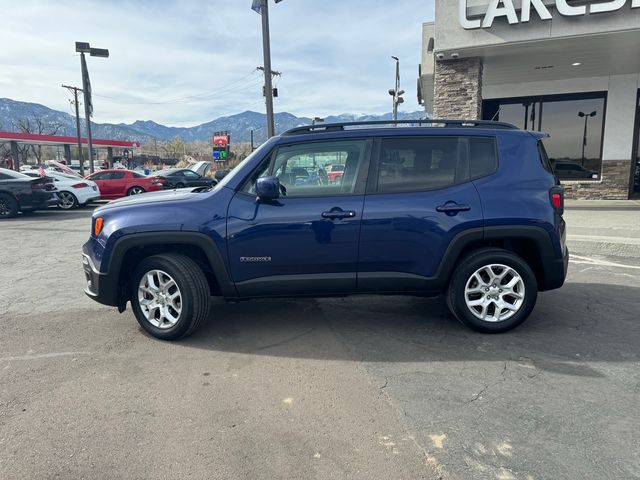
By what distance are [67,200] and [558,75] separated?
1610 centimetres

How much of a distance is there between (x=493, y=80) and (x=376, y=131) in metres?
11.8

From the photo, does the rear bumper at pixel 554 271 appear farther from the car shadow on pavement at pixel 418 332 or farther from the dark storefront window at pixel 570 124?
the dark storefront window at pixel 570 124

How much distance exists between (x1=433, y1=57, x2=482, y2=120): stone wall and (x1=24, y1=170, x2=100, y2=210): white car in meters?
11.9

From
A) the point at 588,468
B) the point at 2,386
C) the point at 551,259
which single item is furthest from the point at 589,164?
the point at 2,386

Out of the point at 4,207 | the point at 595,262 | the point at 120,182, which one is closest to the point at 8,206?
the point at 4,207

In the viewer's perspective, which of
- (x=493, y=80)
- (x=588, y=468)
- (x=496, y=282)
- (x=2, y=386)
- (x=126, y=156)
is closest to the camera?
(x=588, y=468)

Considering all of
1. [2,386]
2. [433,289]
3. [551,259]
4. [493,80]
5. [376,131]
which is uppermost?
[493,80]

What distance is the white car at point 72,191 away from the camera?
614 inches

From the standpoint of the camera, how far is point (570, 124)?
46.6 ft

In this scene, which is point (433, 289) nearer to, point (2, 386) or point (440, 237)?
point (440, 237)

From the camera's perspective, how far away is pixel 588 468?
234cm

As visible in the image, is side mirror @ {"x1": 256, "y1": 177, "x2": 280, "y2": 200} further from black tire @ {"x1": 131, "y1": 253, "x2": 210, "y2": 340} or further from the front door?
black tire @ {"x1": 131, "y1": 253, "x2": 210, "y2": 340}

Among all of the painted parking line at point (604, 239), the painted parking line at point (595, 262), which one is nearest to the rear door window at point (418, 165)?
the painted parking line at point (595, 262)

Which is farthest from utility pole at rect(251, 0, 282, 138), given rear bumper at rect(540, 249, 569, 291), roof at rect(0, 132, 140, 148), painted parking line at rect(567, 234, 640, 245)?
roof at rect(0, 132, 140, 148)
